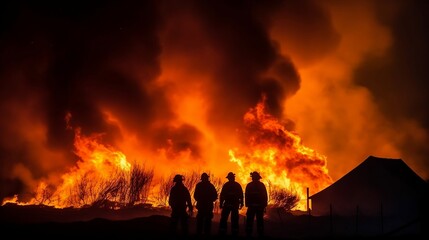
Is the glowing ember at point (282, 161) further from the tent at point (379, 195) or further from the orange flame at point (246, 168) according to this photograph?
the tent at point (379, 195)

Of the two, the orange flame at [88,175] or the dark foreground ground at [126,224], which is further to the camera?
the orange flame at [88,175]

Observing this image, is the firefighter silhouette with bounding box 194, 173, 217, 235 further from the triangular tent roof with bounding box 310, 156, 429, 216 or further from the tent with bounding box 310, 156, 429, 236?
the triangular tent roof with bounding box 310, 156, 429, 216

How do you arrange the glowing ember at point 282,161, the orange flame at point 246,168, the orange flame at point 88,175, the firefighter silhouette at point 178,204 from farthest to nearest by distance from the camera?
the glowing ember at point 282,161, the orange flame at point 246,168, the orange flame at point 88,175, the firefighter silhouette at point 178,204

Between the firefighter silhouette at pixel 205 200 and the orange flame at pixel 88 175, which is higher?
the orange flame at pixel 88 175

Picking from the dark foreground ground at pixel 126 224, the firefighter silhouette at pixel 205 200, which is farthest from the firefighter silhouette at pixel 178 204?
the dark foreground ground at pixel 126 224

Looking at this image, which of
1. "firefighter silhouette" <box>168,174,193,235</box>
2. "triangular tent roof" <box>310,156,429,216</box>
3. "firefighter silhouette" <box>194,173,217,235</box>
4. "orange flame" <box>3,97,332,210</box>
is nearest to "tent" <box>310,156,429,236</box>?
"triangular tent roof" <box>310,156,429,216</box>

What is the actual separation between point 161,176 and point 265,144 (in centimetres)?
979

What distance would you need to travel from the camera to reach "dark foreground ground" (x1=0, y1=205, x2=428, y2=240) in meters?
18.8

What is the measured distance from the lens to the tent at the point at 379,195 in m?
32.4

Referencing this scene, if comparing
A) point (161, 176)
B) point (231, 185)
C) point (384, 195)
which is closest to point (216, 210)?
point (161, 176)

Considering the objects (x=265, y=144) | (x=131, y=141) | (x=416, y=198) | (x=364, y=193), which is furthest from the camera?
(x=131, y=141)

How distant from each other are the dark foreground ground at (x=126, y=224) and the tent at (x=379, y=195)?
1.51 metres

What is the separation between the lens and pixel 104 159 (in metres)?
39.0

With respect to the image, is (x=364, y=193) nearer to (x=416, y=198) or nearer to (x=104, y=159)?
(x=416, y=198)
